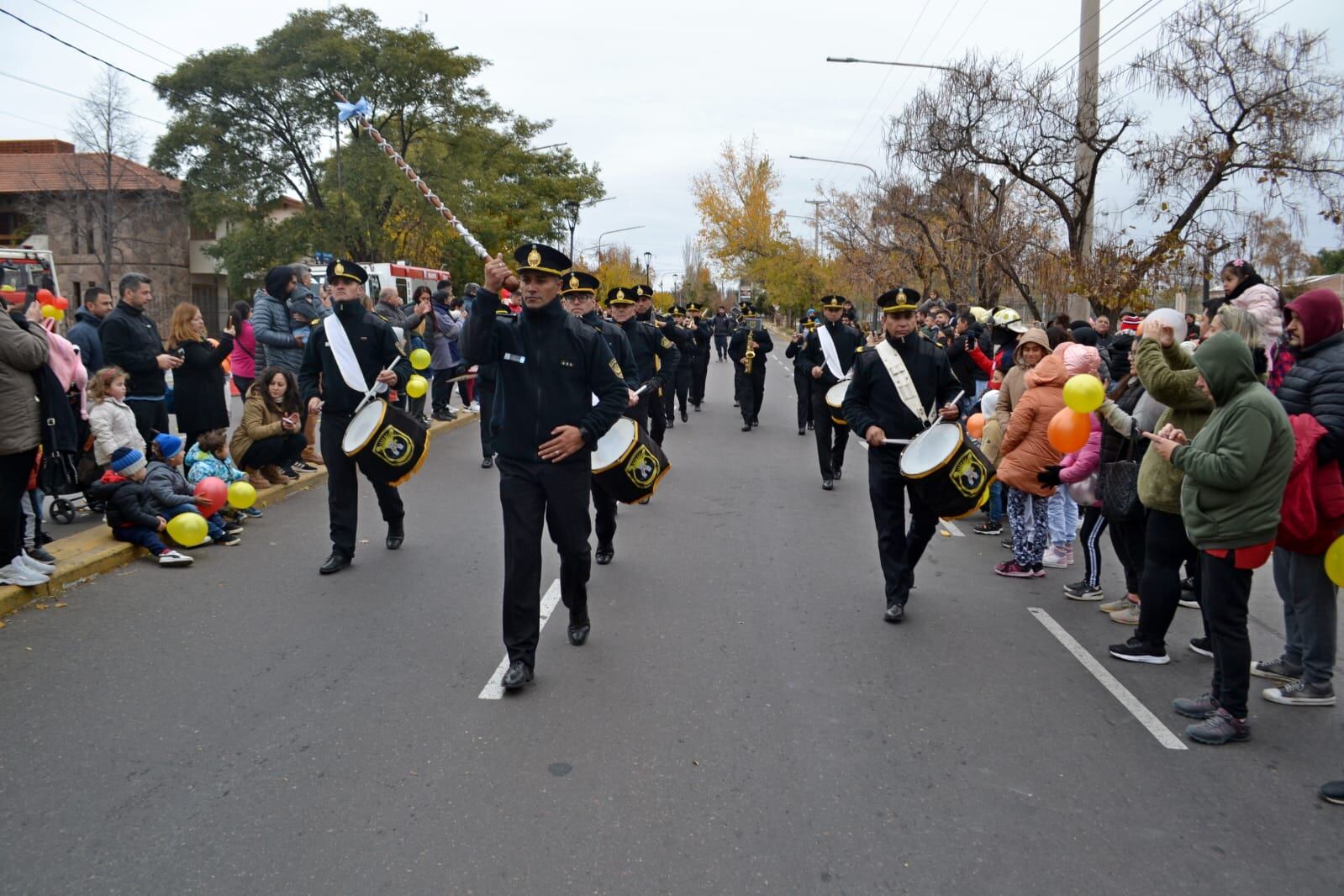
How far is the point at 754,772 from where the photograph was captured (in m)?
4.09

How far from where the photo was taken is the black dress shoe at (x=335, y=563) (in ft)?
23.1

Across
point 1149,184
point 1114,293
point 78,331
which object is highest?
point 1149,184

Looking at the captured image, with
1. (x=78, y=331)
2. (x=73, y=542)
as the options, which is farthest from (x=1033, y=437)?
(x=78, y=331)

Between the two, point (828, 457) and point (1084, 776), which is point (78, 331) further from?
point (1084, 776)

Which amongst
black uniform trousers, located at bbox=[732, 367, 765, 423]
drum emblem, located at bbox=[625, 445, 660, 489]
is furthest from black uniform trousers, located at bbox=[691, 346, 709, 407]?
drum emblem, located at bbox=[625, 445, 660, 489]

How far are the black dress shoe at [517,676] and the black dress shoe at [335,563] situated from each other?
2.58 metres

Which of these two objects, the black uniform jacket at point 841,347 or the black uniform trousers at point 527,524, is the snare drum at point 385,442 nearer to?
the black uniform trousers at point 527,524

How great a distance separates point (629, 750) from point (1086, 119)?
1537 centimetres

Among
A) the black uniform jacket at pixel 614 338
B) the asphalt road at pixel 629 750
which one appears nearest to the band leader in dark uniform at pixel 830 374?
the black uniform jacket at pixel 614 338

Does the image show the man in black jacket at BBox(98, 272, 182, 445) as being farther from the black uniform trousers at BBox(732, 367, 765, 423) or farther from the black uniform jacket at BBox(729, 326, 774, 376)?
the black uniform trousers at BBox(732, 367, 765, 423)

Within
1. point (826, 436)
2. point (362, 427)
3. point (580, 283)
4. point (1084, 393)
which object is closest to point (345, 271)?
point (362, 427)

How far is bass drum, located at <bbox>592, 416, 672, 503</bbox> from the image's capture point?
619 cm

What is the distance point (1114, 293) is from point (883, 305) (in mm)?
11040

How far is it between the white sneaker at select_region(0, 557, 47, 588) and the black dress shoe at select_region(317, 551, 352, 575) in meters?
1.71
